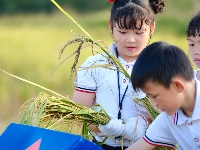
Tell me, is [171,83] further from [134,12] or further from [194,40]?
[134,12]

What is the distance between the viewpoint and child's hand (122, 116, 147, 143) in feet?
15.6

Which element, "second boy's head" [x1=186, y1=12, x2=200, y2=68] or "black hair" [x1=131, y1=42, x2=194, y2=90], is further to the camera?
"second boy's head" [x1=186, y1=12, x2=200, y2=68]

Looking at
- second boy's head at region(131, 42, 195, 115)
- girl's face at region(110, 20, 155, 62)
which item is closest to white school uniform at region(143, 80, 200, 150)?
second boy's head at region(131, 42, 195, 115)

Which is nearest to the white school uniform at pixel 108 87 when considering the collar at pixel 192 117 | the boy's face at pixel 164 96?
the collar at pixel 192 117

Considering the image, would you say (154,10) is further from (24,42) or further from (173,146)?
(24,42)

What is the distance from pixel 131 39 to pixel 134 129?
49 centimetres

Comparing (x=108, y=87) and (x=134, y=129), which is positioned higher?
(x=108, y=87)

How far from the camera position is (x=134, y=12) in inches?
195

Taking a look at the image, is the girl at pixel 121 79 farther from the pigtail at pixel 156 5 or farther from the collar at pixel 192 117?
the collar at pixel 192 117

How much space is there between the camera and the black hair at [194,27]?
182 inches

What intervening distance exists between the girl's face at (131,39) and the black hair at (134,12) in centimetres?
3

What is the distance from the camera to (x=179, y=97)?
409cm

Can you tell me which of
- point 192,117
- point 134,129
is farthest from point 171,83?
point 134,129

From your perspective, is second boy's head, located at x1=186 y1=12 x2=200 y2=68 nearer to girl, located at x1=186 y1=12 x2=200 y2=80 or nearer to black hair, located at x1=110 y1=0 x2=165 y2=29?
girl, located at x1=186 y1=12 x2=200 y2=80
